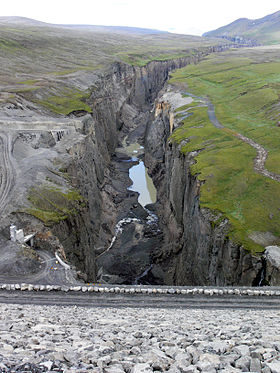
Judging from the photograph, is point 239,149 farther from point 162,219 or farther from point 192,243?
point 192,243

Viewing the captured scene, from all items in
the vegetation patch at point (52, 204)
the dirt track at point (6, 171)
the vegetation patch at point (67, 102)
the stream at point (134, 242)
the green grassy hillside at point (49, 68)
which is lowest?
the stream at point (134, 242)

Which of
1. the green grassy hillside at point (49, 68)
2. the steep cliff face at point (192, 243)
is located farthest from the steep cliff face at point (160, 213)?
the green grassy hillside at point (49, 68)

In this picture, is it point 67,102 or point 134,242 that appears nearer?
point 134,242

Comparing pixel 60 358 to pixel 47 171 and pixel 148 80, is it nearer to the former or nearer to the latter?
pixel 47 171

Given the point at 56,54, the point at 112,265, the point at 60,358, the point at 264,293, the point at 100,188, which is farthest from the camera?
the point at 56,54

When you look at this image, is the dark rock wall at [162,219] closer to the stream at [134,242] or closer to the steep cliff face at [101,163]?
the steep cliff face at [101,163]

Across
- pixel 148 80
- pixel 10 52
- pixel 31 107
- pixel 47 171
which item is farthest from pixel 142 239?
pixel 148 80

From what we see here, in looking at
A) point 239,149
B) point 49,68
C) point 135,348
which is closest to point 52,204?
point 135,348
